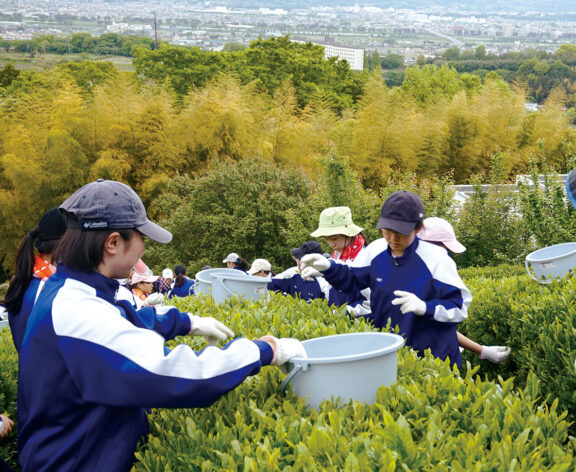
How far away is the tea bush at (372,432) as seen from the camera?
171cm

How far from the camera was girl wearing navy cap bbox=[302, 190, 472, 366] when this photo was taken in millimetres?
3172

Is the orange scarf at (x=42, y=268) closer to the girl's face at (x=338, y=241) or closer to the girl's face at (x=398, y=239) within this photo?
the girl's face at (x=398, y=239)

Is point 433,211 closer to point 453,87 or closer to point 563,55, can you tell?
point 453,87

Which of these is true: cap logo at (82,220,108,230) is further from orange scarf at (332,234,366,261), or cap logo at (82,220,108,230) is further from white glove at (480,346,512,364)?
white glove at (480,346,512,364)

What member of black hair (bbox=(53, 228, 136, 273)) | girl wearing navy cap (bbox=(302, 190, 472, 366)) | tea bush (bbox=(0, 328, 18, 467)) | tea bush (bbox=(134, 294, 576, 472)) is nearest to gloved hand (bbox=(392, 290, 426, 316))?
girl wearing navy cap (bbox=(302, 190, 472, 366))

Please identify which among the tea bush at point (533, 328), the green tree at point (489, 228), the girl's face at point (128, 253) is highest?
the girl's face at point (128, 253)

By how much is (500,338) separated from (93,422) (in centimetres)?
328

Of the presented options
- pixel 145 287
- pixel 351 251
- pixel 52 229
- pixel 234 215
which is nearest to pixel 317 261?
pixel 351 251

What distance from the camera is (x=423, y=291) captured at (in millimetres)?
3244

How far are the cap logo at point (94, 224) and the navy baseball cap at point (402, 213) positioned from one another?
5.51ft

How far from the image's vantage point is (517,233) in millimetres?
13750

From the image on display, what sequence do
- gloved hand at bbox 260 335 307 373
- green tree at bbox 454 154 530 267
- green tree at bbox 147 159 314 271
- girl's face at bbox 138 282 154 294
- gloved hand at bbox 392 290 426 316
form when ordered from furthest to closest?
1. green tree at bbox 147 159 314 271
2. green tree at bbox 454 154 530 267
3. girl's face at bbox 138 282 154 294
4. gloved hand at bbox 392 290 426 316
5. gloved hand at bbox 260 335 307 373

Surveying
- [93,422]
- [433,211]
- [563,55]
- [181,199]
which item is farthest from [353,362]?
[563,55]

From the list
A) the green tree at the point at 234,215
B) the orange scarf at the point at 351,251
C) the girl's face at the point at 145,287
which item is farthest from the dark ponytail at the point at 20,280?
the green tree at the point at 234,215
